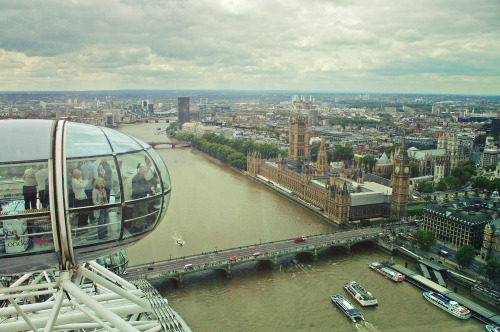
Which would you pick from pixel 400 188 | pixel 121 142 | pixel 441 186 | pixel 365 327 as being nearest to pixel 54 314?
pixel 121 142

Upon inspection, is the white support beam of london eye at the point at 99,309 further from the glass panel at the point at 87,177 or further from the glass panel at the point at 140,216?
the glass panel at the point at 140,216

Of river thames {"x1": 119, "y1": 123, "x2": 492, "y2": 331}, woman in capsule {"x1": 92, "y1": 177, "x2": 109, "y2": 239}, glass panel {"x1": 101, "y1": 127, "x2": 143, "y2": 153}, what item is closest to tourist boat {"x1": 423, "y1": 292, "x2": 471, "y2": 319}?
river thames {"x1": 119, "y1": 123, "x2": 492, "y2": 331}

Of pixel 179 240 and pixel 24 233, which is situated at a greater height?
pixel 24 233

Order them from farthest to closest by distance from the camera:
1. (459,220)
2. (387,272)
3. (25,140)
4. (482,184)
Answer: (482,184) < (459,220) < (387,272) < (25,140)

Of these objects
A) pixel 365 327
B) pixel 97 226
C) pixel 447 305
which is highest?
pixel 97 226

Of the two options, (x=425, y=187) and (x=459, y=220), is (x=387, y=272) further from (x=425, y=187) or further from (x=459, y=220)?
(x=425, y=187)

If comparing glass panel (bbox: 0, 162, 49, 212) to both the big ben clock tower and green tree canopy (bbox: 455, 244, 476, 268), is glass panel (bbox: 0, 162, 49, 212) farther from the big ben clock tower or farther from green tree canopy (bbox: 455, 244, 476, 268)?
the big ben clock tower

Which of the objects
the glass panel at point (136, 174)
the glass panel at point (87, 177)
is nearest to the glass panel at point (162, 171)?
the glass panel at point (136, 174)

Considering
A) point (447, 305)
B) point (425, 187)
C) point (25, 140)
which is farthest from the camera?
point (425, 187)
